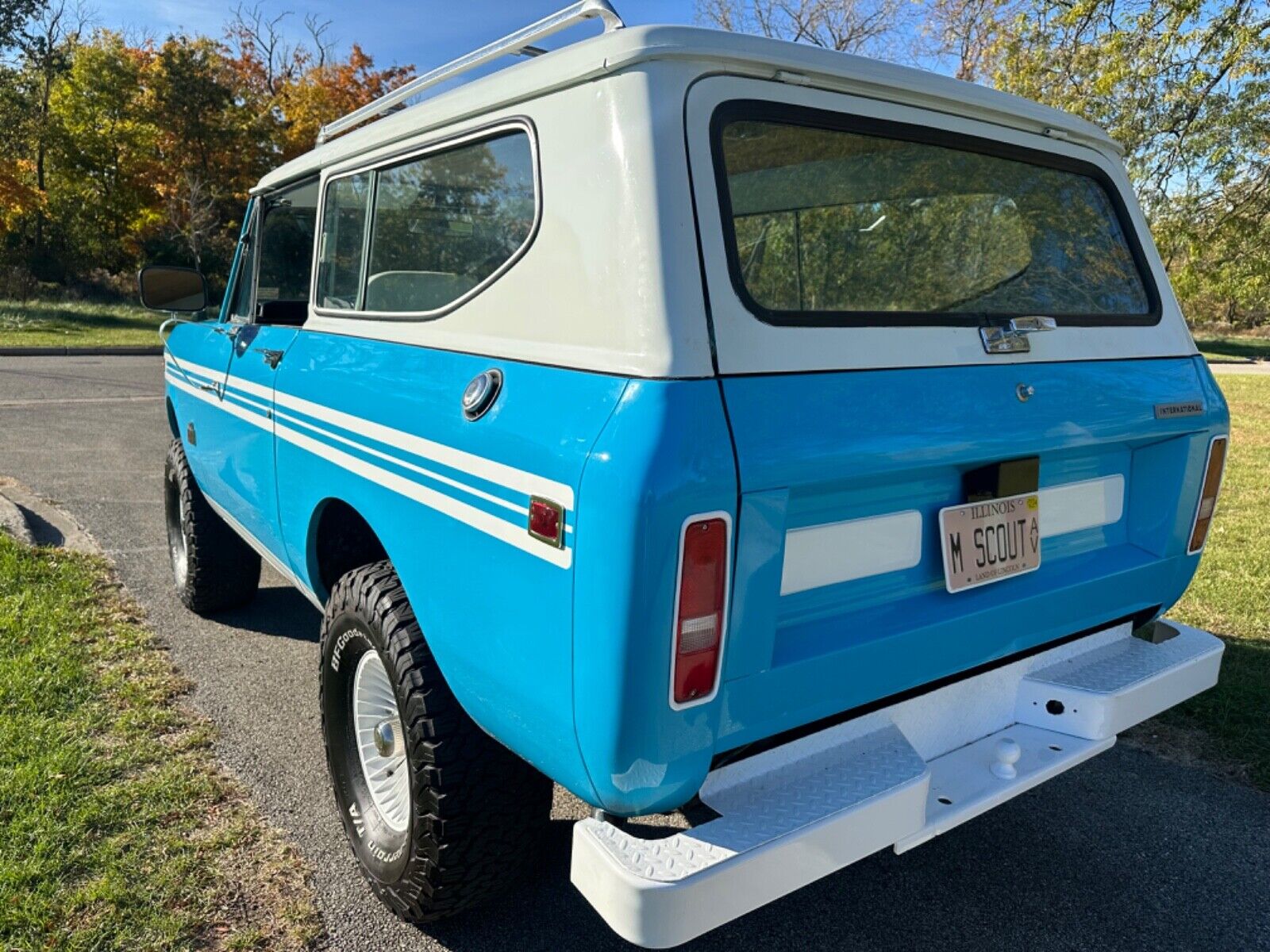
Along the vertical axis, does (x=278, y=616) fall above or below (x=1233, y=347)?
below

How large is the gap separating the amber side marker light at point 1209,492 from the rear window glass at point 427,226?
79.1 inches

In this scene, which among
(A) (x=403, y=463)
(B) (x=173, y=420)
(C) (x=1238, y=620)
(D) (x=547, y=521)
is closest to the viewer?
(D) (x=547, y=521)

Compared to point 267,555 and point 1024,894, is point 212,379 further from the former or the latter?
point 1024,894

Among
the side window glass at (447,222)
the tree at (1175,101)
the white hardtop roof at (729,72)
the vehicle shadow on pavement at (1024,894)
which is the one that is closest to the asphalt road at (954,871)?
the vehicle shadow on pavement at (1024,894)

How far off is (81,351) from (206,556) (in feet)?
49.5

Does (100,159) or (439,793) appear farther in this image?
(100,159)

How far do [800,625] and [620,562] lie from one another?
0.53 m

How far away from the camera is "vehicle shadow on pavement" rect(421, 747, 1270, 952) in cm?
246

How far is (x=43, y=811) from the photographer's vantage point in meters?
2.81

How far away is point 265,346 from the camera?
128 inches

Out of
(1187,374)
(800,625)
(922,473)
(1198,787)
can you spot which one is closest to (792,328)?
(922,473)

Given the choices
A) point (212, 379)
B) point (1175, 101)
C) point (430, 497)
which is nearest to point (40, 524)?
point (212, 379)

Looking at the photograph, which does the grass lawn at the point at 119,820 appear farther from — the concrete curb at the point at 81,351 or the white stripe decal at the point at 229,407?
the concrete curb at the point at 81,351

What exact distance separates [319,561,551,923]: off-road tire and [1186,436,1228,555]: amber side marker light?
6.43 feet
